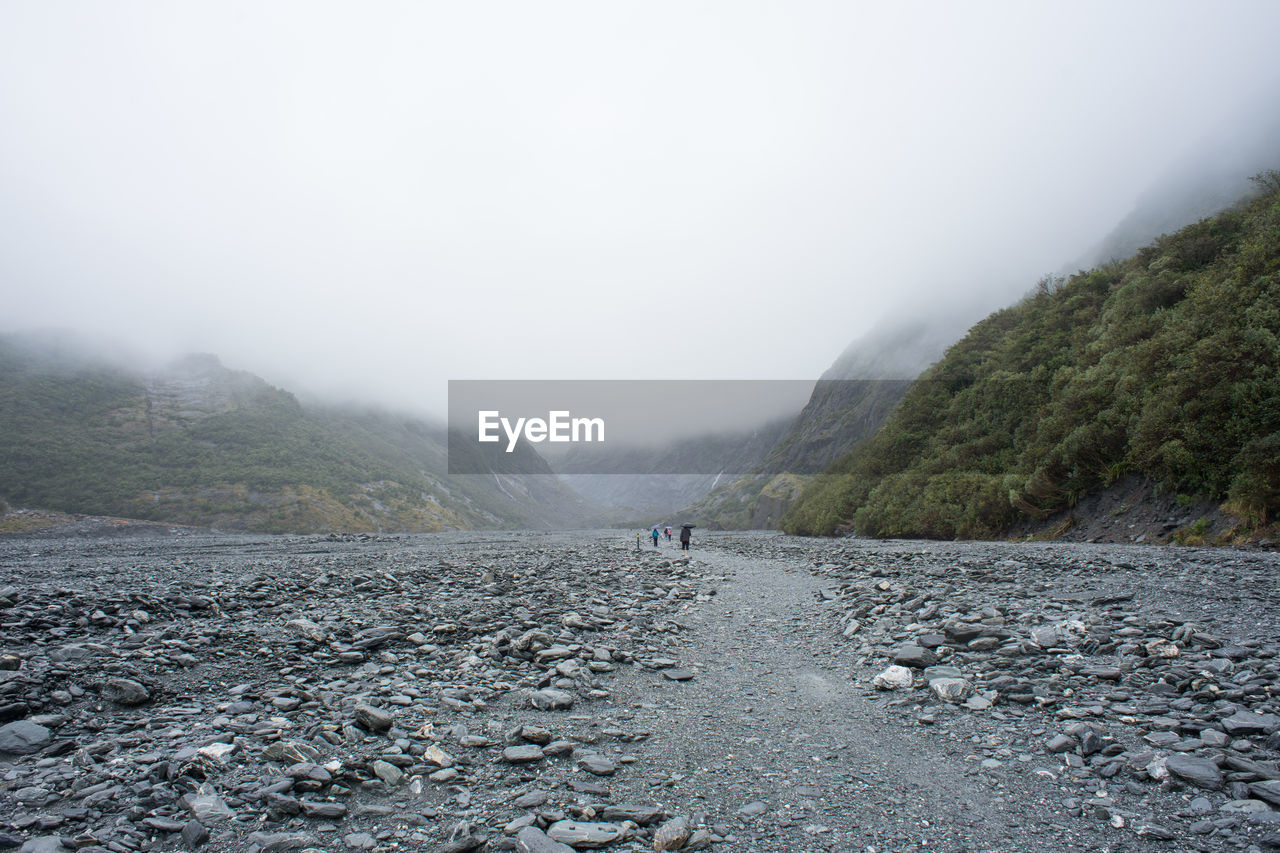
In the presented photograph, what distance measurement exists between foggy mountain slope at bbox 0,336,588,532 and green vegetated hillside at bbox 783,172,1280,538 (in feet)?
348

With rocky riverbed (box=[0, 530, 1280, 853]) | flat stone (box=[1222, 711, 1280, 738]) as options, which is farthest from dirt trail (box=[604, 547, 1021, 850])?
flat stone (box=[1222, 711, 1280, 738])

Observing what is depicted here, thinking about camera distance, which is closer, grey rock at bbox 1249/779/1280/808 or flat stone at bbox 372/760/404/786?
grey rock at bbox 1249/779/1280/808

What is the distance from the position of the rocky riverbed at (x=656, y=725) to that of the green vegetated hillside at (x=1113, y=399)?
37.5 feet

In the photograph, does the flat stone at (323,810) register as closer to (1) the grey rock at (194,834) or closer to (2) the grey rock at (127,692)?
(1) the grey rock at (194,834)

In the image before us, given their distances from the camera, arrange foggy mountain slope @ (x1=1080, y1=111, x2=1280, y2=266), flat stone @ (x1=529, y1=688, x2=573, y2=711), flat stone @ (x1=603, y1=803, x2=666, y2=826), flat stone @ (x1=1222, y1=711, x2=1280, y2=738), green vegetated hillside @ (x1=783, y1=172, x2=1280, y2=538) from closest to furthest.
Result: flat stone @ (x1=603, y1=803, x2=666, y2=826) → flat stone @ (x1=1222, y1=711, x2=1280, y2=738) → flat stone @ (x1=529, y1=688, x2=573, y2=711) → green vegetated hillside @ (x1=783, y1=172, x2=1280, y2=538) → foggy mountain slope @ (x1=1080, y1=111, x2=1280, y2=266)

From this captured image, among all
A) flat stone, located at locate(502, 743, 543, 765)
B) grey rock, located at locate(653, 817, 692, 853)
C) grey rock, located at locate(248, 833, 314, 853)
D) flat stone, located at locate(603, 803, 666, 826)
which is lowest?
flat stone, located at locate(502, 743, 543, 765)

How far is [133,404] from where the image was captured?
12644 centimetres

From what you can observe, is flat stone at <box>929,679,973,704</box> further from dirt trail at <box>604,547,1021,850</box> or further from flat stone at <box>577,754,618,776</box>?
flat stone at <box>577,754,618,776</box>

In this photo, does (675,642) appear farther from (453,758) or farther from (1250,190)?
(1250,190)

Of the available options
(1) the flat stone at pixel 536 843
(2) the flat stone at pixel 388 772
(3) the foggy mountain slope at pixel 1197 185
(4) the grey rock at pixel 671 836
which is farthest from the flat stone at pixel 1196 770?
(3) the foggy mountain slope at pixel 1197 185

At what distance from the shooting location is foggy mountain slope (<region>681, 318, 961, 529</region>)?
392 feet

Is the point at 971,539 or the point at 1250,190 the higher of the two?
the point at 1250,190

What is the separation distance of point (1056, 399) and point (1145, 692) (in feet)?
118

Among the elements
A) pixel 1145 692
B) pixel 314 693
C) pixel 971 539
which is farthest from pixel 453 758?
pixel 971 539
